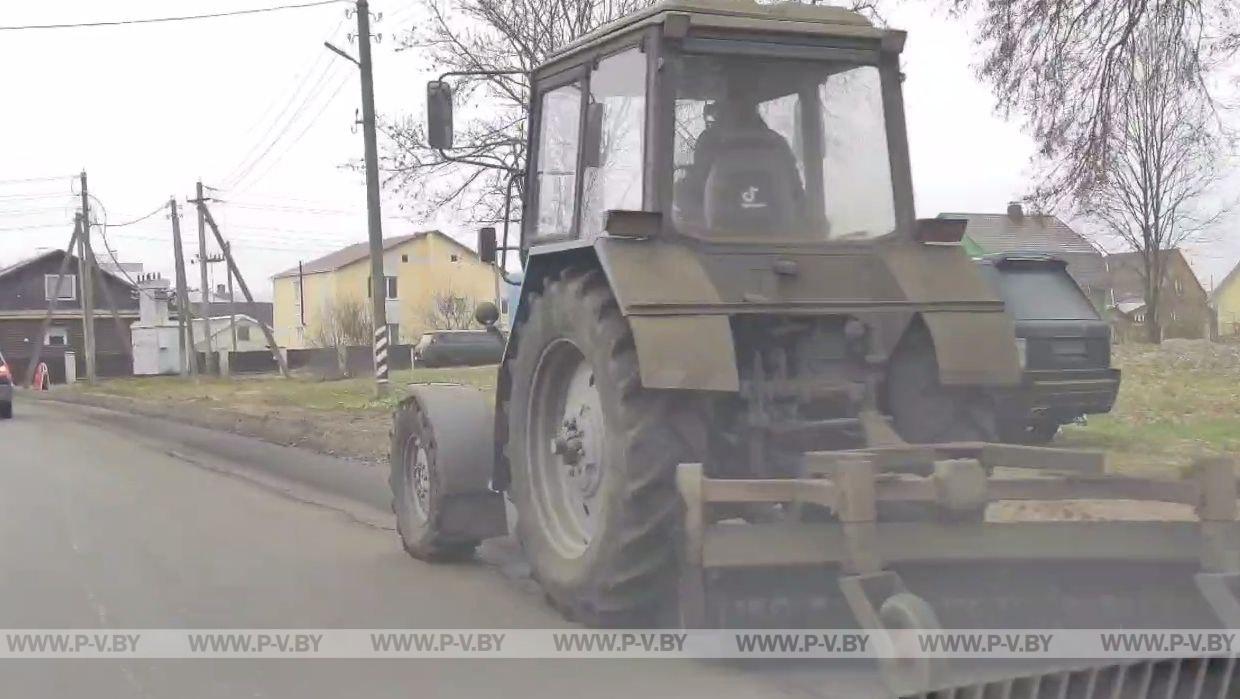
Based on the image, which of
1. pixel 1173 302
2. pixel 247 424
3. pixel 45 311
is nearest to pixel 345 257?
pixel 45 311

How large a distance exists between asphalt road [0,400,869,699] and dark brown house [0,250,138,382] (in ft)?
204

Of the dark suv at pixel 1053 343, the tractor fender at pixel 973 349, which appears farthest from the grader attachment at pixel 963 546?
the dark suv at pixel 1053 343

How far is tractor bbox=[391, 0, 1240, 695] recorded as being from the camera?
15.5 ft

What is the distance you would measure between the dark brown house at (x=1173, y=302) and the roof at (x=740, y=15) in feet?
125

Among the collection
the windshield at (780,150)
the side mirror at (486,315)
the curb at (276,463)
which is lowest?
the curb at (276,463)

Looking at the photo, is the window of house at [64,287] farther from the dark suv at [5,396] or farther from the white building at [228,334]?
the dark suv at [5,396]

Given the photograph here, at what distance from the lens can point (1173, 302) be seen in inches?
2122

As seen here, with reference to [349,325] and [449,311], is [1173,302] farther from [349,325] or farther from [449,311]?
[449,311]

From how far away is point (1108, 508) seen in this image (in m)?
6.34

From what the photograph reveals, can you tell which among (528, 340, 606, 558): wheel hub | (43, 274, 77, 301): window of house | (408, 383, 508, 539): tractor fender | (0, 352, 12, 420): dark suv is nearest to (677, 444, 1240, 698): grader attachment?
(528, 340, 606, 558): wheel hub

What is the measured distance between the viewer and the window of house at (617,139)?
5.98 m

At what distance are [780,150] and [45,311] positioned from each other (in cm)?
7409

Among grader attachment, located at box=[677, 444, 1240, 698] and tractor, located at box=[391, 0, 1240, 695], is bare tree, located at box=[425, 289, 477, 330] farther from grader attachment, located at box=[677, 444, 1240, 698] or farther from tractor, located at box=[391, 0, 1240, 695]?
grader attachment, located at box=[677, 444, 1240, 698]

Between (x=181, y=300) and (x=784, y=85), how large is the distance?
1816 inches
